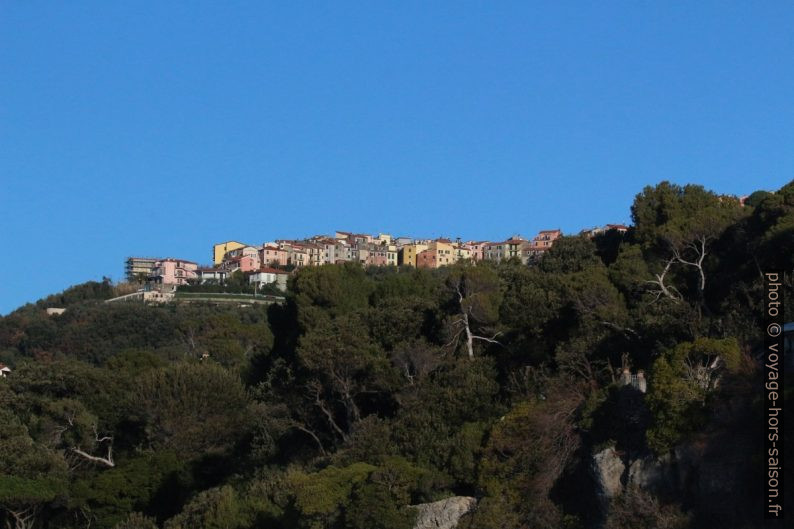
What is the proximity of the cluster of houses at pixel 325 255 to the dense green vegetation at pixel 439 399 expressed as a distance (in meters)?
80.2

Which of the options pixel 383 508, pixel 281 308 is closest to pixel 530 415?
pixel 383 508

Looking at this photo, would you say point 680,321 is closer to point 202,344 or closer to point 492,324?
point 492,324

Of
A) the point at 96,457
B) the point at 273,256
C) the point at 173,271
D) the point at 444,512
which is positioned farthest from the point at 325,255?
the point at 444,512

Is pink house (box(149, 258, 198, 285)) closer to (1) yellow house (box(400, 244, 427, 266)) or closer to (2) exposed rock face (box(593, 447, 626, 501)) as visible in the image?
(1) yellow house (box(400, 244, 427, 266))

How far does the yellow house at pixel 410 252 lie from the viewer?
454 feet

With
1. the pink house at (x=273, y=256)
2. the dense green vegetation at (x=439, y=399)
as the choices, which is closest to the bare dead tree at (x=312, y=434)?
the dense green vegetation at (x=439, y=399)

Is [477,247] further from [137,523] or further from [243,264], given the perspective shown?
[137,523]

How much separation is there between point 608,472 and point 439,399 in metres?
8.12

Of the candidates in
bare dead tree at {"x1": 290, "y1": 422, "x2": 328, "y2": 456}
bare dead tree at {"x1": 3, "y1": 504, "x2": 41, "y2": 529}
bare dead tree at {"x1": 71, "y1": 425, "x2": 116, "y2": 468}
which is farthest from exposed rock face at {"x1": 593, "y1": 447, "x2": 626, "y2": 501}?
bare dead tree at {"x1": 71, "y1": 425, "x2": 116, "y2": 468}

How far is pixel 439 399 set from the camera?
31828 mm

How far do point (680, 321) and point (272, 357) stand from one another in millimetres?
20124

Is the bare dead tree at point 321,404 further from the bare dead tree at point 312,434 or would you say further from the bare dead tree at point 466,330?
the bare dead tree at point 466,330

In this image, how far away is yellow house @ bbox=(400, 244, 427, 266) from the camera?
13825 cm

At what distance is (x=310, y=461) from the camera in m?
34.5
